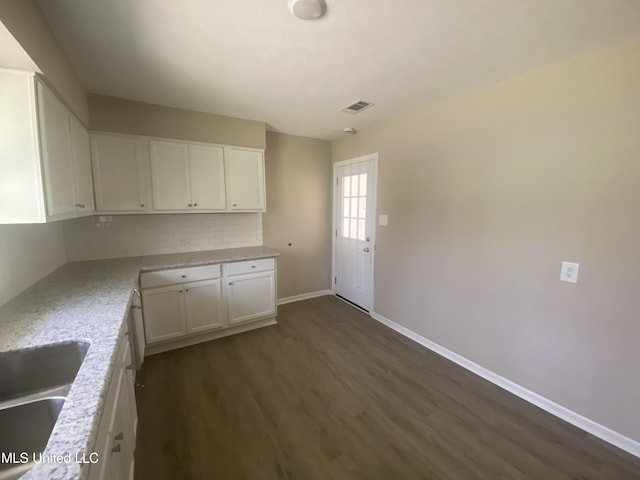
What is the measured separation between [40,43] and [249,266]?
2.23 metres

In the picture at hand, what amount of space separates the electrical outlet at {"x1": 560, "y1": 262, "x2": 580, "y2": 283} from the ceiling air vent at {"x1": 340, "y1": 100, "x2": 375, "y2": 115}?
2137 millimetres

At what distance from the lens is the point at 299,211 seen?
4.03m

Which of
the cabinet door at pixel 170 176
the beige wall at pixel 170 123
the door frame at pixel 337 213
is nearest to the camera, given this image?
the beige wall at pixel 170 123

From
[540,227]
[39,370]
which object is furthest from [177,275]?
[540,227]

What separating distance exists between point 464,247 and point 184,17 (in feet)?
8.76

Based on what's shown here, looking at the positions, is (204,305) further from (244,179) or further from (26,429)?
(26,429)

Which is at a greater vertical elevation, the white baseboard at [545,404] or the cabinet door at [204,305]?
the cabinet door at [204,305]

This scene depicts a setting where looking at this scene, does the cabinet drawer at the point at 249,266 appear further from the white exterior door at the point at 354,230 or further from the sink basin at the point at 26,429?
the sink basin at the point at 26,429

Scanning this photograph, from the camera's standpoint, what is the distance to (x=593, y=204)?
1.74m

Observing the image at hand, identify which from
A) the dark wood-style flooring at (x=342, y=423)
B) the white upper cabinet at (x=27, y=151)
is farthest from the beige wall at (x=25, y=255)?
the dark wood-style flooring at (x=342, y=423)

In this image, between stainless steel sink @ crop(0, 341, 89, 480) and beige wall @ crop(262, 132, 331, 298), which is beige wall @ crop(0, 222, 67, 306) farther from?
beige wall @ crop(262, 132, 331, 298)

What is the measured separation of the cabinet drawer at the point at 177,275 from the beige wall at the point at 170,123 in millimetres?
1401

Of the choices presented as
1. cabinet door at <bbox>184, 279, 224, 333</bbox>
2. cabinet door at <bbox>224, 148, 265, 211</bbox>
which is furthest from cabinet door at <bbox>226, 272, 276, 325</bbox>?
cabinet door at <bbox>224, 148, 265, 211</bbox>

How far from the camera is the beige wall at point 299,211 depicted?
12.4 ft
